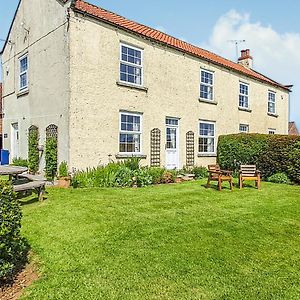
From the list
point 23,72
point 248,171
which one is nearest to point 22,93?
point 23,72

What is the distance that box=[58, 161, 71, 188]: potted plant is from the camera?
12195 mm

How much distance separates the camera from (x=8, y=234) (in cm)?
470

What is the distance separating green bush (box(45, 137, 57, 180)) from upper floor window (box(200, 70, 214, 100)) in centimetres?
998

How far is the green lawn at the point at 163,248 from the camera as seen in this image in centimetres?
437

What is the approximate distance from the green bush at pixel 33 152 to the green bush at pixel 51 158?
1.58 metres

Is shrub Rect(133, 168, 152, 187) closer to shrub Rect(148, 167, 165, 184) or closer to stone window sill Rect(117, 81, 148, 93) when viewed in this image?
shrub Rect(148, 167, 165, 184)

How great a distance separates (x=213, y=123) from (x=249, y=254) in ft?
50.0

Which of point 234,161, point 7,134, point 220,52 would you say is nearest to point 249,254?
point 234,161

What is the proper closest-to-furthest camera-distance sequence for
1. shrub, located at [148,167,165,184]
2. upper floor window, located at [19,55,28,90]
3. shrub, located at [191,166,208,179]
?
shrub, located at [148,167,165,184] < upper floor window, located at [19,55,28,90] < shrub, located at [191,166,208,179]

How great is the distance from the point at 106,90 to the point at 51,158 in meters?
3.91

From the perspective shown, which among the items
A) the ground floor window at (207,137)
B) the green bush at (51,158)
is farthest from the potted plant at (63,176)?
the ground floor window at (207,137)

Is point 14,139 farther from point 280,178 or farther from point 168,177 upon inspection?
point 280,178

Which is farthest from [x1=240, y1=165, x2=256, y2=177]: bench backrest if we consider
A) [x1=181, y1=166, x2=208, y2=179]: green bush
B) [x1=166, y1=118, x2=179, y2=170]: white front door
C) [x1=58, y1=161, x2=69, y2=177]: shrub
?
[x1=58, y1=161, x2=69, y2=177]: shrub

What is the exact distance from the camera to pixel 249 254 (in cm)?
557
